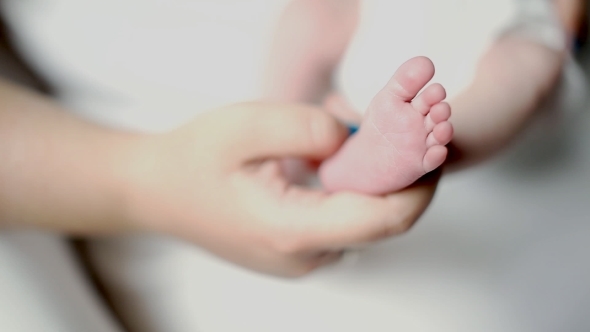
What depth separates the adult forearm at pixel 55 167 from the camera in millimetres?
416

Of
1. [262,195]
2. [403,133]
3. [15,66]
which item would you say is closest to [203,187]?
[262,195]

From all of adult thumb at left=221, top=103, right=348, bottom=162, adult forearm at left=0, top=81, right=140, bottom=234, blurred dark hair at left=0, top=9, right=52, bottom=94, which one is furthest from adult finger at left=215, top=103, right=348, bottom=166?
blurred dark hair at left=0, top=9, right=52, bottom=94

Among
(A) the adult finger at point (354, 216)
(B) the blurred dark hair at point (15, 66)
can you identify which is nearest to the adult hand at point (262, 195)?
(A) the adult finger at point (354, 216)

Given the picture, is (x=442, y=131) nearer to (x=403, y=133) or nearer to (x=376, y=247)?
(x=403, y=133)

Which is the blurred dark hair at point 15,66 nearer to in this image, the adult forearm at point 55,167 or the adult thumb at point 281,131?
the adult forearm at point 55,167

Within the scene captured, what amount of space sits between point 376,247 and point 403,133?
0.70ft

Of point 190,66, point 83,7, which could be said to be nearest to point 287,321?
point 190,66

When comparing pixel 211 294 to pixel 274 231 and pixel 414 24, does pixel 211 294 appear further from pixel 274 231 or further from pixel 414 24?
pixel 414 24

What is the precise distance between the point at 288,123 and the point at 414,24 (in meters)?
0.16

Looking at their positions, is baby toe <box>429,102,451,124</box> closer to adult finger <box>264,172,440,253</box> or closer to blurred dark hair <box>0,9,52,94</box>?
adult finger <box>264,172,440,253</box>

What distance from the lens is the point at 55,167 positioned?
0.42 meters

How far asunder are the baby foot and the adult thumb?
25mm

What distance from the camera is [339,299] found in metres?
0.47

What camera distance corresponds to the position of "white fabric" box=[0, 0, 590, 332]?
1.43ft
